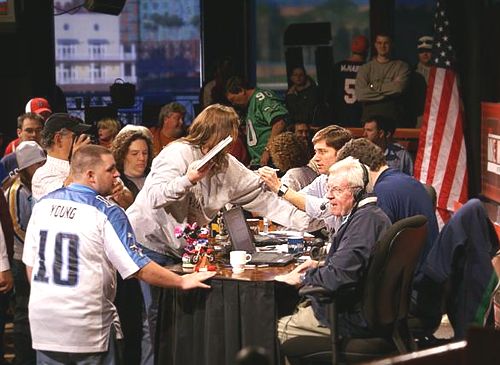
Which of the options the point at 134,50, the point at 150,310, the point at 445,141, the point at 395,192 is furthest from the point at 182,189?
the point at 134,50

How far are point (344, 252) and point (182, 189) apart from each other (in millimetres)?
1070

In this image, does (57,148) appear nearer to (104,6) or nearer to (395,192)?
(395,192)

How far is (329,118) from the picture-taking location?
11.2 meters

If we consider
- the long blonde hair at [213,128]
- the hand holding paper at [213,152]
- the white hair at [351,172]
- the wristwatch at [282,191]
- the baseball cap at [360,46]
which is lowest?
the wristwatch at [282,191]

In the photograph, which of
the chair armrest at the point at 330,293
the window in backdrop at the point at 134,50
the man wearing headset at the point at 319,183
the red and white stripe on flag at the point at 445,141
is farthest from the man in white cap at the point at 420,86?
the chair armrest at the point at 330,293

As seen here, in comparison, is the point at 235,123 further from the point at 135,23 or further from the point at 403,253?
the point at 135,23

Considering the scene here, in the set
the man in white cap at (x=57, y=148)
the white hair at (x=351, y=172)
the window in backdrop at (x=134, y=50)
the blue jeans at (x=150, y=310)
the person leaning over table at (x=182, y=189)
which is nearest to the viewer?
the white hair at (x=351, y=172)

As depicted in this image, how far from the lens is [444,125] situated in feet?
28.2

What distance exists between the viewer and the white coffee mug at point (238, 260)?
5711 mm

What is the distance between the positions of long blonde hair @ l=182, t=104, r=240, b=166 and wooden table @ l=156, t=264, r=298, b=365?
0.72m

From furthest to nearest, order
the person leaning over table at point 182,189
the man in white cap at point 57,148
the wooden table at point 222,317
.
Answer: the man in white cap at point 57,148, the person leaning over table at point 182,189, the wooden table at point 222,317

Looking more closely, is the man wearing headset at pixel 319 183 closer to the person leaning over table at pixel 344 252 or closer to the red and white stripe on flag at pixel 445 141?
the person leaning over table at pixel 344 252

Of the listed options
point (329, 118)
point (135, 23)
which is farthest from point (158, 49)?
point (329, 118)

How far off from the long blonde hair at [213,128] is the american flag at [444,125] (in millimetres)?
2783
